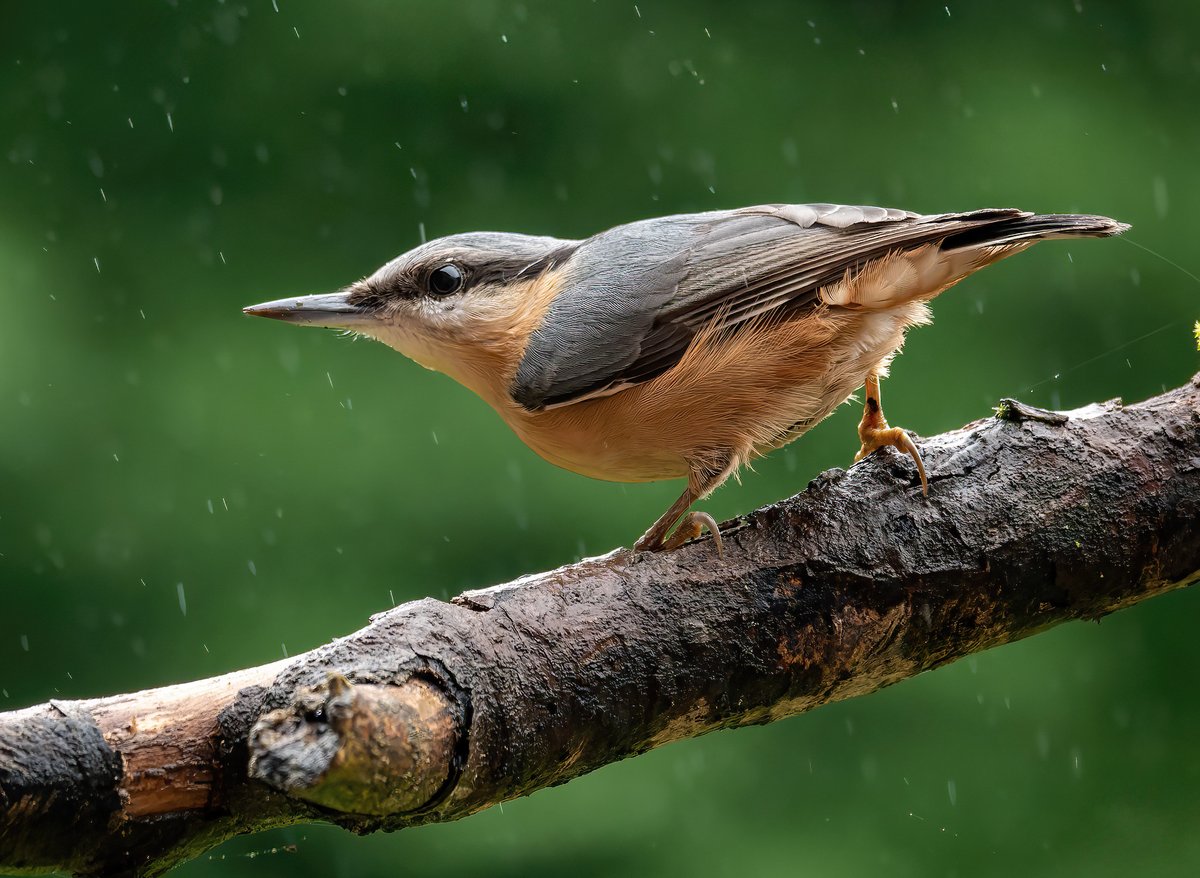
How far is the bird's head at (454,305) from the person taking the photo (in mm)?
2275

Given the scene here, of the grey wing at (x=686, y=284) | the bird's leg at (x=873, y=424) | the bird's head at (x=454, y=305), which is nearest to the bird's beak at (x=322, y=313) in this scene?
the bird's head at (x=454, y=305)

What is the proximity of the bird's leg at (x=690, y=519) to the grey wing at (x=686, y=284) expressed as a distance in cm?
21

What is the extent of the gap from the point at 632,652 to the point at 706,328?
2.26 ft

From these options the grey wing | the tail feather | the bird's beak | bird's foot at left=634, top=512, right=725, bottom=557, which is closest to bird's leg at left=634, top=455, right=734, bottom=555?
bird's foot at left=634, top=512, right=725, bottom=557

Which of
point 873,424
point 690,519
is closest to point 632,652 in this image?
point 690,519

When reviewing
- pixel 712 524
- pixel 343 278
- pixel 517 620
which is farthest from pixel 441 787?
pixel 343 278

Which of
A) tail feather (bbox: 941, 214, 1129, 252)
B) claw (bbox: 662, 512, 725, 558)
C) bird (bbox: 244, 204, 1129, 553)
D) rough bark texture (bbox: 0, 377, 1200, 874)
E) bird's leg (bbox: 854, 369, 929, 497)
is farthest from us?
bird's leg (bbox: 854, 369, 929, 497)

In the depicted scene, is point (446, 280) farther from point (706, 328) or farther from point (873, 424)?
point (873, 424)

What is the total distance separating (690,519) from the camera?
1.92 m

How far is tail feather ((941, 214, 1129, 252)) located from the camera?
76.4 inches

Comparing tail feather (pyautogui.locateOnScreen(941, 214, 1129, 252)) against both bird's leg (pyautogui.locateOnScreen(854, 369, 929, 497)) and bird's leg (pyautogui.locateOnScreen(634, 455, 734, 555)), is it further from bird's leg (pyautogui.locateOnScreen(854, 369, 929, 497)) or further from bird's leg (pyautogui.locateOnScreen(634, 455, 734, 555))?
bird's leg (pyautogui.locateOnScreen(634, 455, 734, 555))

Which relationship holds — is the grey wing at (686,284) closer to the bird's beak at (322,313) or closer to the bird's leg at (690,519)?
the bird's leg at (690,519)

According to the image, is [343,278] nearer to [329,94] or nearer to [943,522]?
[329,94]

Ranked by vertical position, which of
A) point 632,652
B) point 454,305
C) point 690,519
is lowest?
point 632,652
